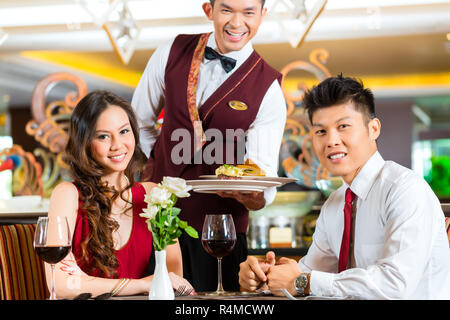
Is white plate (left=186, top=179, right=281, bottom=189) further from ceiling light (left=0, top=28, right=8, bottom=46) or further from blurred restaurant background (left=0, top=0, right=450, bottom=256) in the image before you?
ceiling light (left=0, top=28, right=8, bottom=46)

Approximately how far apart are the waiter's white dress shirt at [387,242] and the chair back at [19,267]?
109cm

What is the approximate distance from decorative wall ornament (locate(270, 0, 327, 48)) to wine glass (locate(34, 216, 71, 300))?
2.44 m

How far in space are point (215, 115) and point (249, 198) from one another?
422 millimetres

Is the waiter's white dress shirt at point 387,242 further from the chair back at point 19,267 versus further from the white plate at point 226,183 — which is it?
the chair back at point 19,267

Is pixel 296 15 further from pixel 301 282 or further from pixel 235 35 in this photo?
pixel 301 282

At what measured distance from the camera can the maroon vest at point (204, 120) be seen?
284 cm

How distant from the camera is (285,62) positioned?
14.0ft

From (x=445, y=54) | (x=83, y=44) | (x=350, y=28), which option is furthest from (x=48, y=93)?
(x=445, y=54)

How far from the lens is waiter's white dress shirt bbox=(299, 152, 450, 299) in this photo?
1.62m

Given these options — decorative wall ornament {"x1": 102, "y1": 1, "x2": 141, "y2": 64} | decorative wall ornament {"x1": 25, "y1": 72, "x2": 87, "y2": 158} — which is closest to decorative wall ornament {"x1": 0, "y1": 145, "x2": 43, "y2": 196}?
decorative wall ornament {"x1": 25, "y1": 72, "x2": 87, "y2": 158}

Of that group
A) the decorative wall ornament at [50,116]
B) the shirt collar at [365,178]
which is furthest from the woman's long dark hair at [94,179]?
the decorative wall ornament at [50,116]

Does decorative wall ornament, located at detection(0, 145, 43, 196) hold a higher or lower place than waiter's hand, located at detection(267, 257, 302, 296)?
higher

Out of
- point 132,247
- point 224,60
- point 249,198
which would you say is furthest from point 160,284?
point 224,60

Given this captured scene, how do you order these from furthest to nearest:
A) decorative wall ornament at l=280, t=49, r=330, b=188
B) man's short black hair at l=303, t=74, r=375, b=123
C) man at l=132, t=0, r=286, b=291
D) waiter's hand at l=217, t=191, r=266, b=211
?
decorative wall ornament at l=280, t=49, r=330, b=188 → man at l=132, t=0, r=286, b=291 → waiter's hand at l=217, t=191, r=266, b=211 → man's short black hair at l=303, t=74, r=375, b=123
